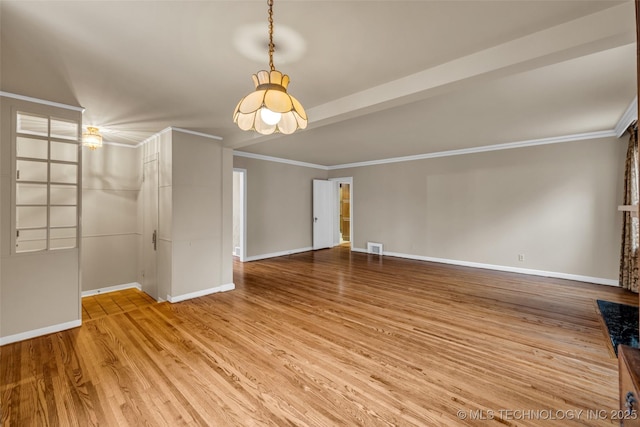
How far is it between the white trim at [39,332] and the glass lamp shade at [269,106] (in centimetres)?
312

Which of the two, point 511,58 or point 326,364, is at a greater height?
point 511,58

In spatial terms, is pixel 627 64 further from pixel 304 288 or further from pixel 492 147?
pixel 304 288

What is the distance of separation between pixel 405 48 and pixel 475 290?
3717 millimetres

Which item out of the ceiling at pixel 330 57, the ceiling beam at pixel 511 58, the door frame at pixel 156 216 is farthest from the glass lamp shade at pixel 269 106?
the door frame at pixel 156 216

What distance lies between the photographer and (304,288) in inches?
170

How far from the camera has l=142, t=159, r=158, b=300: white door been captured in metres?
4.05

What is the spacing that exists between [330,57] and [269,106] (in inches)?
36.8

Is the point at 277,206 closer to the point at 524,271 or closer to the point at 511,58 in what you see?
the point at 524,271

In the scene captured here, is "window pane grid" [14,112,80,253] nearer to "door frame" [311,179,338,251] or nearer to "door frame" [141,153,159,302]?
"door frame" [141,153,159,302]

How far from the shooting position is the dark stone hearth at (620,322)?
2617mm

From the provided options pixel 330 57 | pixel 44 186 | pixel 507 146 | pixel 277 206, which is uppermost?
pixel 507 146

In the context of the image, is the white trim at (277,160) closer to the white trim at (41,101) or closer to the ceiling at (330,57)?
the ceiling at (330,57)

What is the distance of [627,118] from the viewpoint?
3564mm

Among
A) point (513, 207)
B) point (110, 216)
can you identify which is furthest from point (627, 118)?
point (110, 216)
